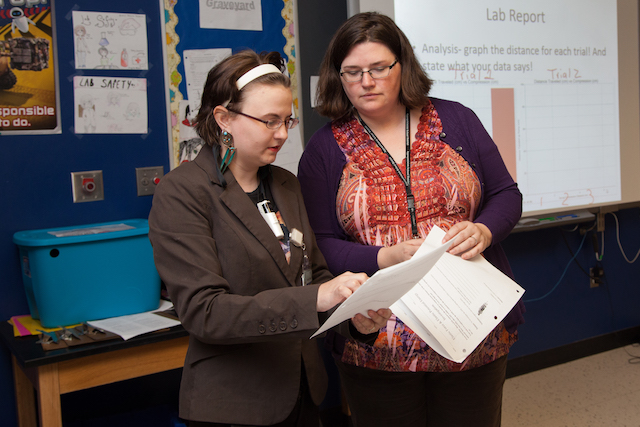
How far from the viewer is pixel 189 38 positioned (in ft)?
7.14

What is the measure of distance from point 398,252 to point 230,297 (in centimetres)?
42

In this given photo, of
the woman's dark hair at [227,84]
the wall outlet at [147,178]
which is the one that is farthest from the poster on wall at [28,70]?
the woman's dark hair at [227,84]

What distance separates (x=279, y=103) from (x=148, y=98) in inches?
46.3

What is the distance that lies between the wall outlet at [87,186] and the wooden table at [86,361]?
0.50m

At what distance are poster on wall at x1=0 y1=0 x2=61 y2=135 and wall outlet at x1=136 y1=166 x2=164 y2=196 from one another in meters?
0.33

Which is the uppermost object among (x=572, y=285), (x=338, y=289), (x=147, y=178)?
(x=147, y=178)

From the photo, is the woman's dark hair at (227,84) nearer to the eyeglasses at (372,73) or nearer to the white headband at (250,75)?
the white headband at (250,75)

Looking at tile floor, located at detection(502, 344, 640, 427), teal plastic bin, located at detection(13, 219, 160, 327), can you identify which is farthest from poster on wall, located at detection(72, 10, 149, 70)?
tile floor, located at detection(502, 344, 640, 427)

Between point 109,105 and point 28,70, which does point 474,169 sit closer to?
point 109,105

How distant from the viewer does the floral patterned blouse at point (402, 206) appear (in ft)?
4.28

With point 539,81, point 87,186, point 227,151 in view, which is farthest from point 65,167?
point 539,81

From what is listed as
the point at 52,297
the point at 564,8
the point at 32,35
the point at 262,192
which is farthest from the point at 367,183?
the point at 564,8

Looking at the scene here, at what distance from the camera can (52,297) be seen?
1723 mm

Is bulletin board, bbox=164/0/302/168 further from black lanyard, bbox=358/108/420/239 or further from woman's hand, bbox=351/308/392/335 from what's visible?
woman's hand, bbox=351/308/392/335
